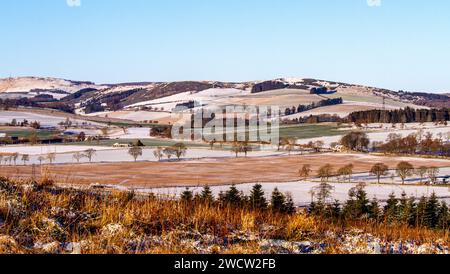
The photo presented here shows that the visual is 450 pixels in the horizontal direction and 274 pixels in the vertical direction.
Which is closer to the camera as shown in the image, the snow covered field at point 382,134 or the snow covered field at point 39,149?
the snow covered field at point 39,149

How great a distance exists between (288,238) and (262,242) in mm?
1175

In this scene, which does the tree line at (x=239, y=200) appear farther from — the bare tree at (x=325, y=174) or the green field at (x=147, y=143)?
the green field at (x=147, y=143)

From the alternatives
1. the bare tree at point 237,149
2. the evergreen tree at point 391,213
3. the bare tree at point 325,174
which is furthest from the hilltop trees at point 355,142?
the evergreen tree at point 391,213

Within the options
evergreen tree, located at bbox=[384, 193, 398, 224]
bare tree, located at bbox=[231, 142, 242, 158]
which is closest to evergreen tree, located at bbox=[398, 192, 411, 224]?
evergreen tree, located at bbox=[384, 193, 398, 224]

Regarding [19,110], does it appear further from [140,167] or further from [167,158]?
[140,167]

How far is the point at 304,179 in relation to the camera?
77125 mm

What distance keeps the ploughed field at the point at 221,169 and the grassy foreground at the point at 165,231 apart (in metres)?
57.1

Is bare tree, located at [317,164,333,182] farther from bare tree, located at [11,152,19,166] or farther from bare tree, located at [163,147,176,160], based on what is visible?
bare tree, located at [11,152,19,166]

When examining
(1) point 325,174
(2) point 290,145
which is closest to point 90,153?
(2) point 290,145

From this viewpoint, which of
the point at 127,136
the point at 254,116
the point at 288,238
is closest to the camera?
the point at 288,238

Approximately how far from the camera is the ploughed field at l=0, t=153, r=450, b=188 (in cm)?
7350

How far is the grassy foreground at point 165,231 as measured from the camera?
771 cm

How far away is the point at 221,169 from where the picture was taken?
295 ft
